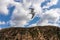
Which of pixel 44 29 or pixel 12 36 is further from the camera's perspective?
pixel 44 29

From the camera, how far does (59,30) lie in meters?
136

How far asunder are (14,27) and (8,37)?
13.3 metres

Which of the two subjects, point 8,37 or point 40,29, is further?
point 40,29

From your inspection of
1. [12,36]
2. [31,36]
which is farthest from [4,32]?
[31,36]

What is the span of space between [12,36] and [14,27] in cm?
1137

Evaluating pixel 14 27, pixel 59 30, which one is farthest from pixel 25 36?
pixel 59 30

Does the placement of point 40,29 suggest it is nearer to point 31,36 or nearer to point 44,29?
point 44,29

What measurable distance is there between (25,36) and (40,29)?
1404 centimetres

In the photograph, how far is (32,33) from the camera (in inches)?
5290

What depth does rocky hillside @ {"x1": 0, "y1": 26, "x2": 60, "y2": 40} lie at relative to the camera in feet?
418

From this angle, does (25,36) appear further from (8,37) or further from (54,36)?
(54,36)

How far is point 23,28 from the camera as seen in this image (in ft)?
435

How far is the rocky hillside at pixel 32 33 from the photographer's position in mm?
127500

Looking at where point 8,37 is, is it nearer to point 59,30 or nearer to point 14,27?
point 14,27
